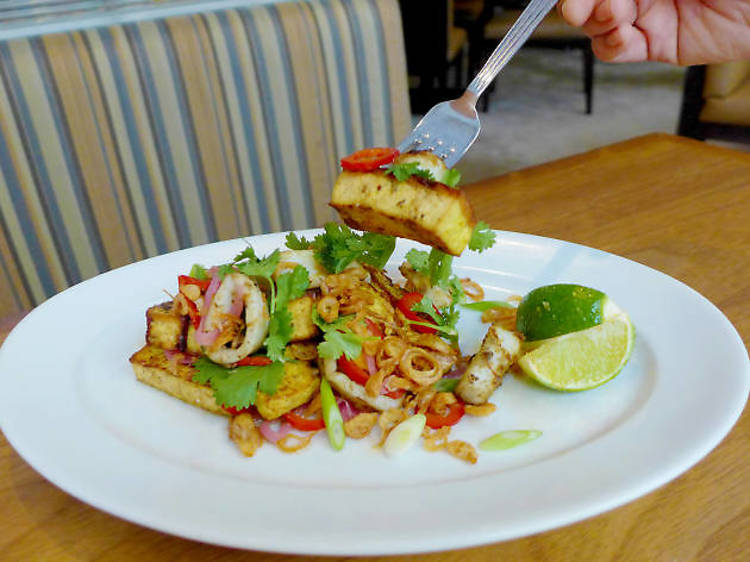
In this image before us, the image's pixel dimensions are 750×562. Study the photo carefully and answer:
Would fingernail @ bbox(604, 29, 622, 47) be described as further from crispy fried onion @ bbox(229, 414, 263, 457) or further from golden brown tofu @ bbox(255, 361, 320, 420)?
crispy fried onion @ bbox(229, 414, 263, 457)

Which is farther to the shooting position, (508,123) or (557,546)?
(508,123)

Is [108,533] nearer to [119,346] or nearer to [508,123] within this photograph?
[119,346]

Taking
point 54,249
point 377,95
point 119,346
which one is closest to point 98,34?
point 54,249

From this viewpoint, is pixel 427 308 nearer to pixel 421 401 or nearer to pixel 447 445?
pixel 421 401

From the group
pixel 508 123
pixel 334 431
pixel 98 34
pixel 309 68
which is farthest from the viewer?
pixel 508 123

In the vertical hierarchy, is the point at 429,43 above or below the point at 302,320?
below

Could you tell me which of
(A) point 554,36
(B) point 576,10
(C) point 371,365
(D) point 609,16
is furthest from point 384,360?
(A) point 554,36
